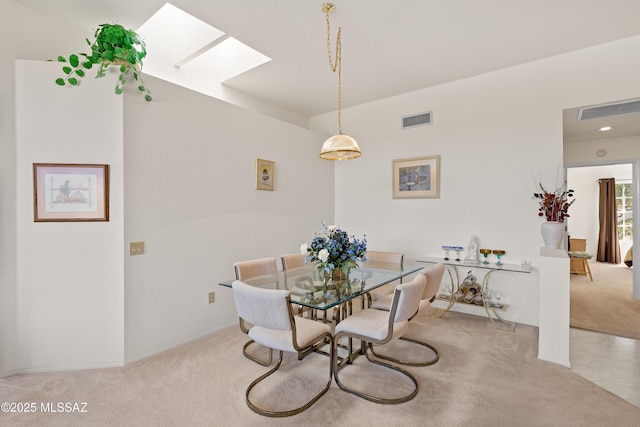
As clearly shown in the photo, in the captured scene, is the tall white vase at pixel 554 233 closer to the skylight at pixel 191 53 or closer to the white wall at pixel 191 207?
the white wall at pixel 191 207

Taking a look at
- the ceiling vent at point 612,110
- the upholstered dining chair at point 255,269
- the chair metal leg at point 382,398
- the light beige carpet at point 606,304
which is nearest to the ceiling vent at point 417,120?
the ceiling vent at point 612,110

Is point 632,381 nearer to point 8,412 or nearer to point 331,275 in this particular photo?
point 331,275

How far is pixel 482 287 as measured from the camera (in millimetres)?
Result: 3662

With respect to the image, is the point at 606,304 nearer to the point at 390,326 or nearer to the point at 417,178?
the point at 417,178

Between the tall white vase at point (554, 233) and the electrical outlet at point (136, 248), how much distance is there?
3.97m

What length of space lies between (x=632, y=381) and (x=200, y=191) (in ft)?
13.8

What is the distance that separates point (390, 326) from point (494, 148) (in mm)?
2838

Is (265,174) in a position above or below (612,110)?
below

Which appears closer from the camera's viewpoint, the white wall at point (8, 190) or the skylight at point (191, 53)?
the white wall at point (8, 190)

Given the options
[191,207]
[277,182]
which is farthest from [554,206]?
[191,207]

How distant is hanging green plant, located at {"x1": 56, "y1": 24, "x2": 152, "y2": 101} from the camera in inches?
93.3

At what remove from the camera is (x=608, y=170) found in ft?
23.7

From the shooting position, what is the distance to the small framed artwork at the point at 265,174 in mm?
3807

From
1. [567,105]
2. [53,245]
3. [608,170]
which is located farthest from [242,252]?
[608,170]
